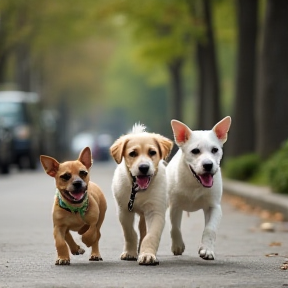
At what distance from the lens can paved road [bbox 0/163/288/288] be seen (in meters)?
8.64

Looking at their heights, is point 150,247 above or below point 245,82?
below

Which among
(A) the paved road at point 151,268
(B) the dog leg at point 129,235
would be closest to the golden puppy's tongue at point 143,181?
(B) the dog leg at point 129,235

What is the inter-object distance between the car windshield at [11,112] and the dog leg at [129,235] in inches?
1133

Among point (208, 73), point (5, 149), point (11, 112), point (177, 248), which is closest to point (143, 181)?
point (177, 248)

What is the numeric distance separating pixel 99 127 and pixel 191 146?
5708 inches

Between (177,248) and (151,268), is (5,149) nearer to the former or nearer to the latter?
(177,248)

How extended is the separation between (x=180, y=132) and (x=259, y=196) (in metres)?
9.03

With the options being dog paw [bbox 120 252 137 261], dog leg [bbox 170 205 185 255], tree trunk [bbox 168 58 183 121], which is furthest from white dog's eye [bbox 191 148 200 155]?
tree trunk [bbox 168 58 183 121]

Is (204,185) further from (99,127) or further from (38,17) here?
(99,127)

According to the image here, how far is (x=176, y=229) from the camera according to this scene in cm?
1088

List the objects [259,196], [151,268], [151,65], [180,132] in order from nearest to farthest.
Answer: [151,268], [180,132], [259,196], [151,65]

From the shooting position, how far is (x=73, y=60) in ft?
268

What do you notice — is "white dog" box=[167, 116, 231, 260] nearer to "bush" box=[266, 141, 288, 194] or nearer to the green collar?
the green collar

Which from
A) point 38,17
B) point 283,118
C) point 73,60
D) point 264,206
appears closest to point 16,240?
point 264,206
